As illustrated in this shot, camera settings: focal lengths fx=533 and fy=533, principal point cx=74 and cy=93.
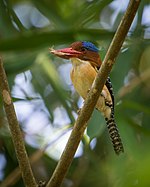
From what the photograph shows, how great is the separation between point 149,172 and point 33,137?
186cm

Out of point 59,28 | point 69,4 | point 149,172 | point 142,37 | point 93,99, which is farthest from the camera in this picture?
point 69,4

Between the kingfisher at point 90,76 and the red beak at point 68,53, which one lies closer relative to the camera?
the red beak at point 68,53

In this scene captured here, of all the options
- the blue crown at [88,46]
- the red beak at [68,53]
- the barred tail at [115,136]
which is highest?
the red beak at [68,53]

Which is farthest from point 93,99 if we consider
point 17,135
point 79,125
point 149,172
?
point 149,172

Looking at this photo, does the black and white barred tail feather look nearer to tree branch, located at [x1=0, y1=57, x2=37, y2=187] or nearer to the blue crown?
the blue crown

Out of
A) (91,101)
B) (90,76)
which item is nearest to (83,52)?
(90,76)

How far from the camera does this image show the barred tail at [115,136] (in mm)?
2014

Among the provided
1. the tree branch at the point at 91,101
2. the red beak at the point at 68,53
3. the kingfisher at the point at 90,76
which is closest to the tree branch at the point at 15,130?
the tree branch at the point at 91,101

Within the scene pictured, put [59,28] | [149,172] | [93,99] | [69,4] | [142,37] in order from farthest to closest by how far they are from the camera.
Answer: [69,4]
[142,37]
[59,28]
[93,99]
[149,172]

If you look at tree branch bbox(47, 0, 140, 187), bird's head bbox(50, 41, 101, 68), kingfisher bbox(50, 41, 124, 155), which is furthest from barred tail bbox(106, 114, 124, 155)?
tree branch bbox(47, 0, 140, 187)

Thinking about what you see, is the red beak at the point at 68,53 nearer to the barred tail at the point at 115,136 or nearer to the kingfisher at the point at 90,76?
the kingfisher at the point at 90,76

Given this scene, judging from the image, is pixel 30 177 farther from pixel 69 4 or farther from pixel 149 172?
pixel 69 4

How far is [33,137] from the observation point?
2.71 metres

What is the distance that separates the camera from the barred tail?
2.01 metres
